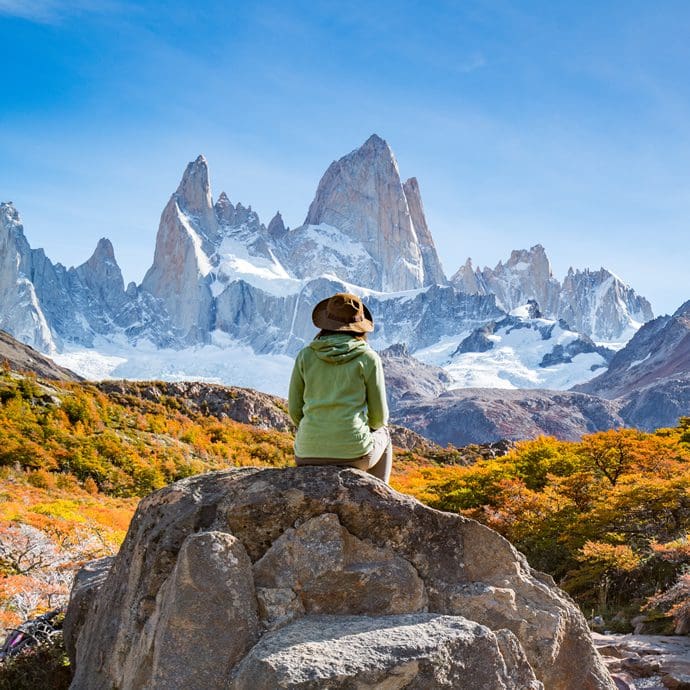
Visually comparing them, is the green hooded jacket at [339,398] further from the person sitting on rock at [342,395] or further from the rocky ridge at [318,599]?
the rocky ridge at [318,599]

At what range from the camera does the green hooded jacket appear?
5.28 metres

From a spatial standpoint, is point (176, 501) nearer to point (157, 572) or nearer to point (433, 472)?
point (157, 572)

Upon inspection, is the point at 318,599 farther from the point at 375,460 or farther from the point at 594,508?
the point at 594,508

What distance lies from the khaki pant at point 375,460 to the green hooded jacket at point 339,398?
0.05 metres

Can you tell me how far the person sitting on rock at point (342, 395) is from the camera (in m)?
5.29

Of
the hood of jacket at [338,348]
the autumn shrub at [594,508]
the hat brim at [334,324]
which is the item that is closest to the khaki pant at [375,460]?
the hood of jacket at [338,348]

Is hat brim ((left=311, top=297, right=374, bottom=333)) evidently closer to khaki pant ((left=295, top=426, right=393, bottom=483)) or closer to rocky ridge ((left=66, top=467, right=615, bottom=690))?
khaki pant ((left=295, top=426, right=393, bottom=483))

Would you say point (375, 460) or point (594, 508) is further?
point (594, 508)

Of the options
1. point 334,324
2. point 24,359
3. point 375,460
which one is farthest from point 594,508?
point 24,359

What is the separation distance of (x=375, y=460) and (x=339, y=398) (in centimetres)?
61

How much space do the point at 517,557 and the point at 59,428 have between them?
18361 millimetres

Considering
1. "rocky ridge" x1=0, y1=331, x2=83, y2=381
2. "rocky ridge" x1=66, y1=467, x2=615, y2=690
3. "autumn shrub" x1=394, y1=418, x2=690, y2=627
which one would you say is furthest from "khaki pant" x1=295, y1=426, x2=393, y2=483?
"rocky ridge" x1=0, y1=331, x2=83, y2=381

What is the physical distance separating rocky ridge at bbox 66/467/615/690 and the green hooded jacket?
1.03 feet

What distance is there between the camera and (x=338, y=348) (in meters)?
5.45
